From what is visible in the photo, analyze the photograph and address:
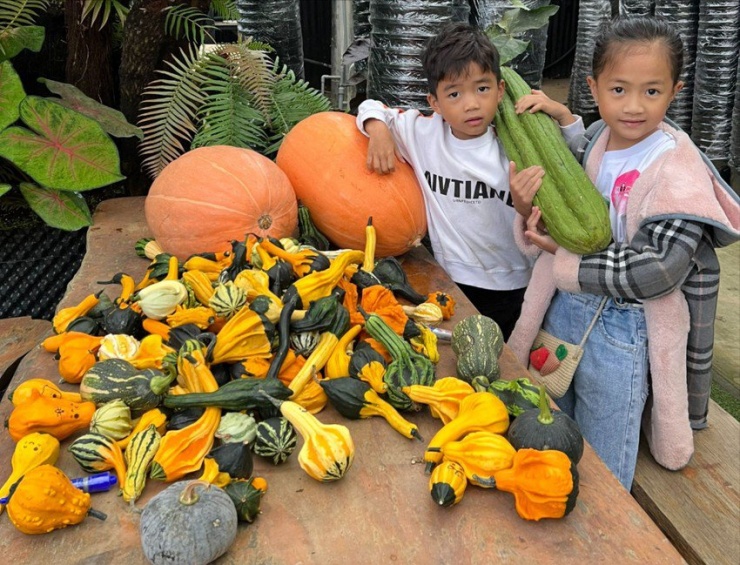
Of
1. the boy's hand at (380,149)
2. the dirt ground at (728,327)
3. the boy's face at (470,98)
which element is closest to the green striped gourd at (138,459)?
the boy's hand at (380,149)

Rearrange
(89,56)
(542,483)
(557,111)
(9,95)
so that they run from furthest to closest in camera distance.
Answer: (89,56)
(9,95)
(557,111)
(542,483)

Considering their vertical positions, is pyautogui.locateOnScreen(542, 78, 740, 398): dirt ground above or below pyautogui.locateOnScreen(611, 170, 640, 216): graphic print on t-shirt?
below

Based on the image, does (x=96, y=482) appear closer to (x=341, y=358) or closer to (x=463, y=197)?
(x=341, y=358)

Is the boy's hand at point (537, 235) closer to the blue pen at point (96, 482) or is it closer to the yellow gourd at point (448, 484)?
the yellow gourd at point (448, 484)

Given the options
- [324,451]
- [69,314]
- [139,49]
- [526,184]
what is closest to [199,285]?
[69,314]

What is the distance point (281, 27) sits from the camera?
453cm

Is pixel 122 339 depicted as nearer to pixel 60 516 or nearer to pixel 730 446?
pixel 60 516

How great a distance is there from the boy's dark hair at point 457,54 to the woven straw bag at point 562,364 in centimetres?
105

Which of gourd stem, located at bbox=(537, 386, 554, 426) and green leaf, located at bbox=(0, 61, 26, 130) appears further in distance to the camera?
green leaf, located at bbox=(0, 61, 26, 130)

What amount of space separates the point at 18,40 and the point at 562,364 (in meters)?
3.09

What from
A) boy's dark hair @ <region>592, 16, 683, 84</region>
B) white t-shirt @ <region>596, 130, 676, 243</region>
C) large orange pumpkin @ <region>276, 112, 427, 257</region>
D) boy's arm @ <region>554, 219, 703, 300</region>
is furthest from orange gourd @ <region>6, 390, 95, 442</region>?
boy's dark hair @ <region>592, 16, 683, 84</region>

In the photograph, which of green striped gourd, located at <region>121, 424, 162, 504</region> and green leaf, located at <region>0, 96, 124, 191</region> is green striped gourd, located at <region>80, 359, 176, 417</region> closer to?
green striped gourd, located at <region>121, 424, 162, 504</region>

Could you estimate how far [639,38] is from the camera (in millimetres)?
2102

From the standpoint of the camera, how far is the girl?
2.10 metres
